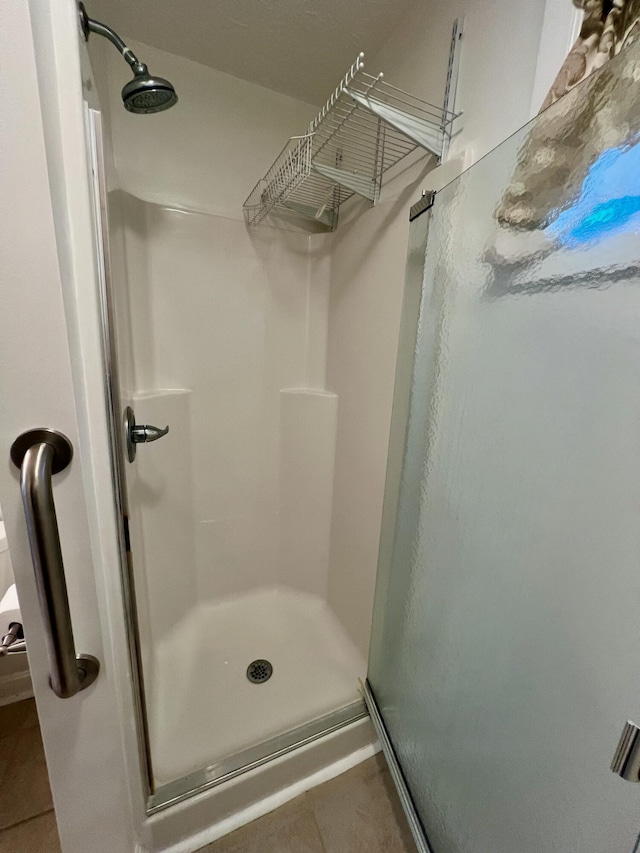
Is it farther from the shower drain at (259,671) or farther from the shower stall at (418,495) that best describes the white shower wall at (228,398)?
the shower drain at (259,671)

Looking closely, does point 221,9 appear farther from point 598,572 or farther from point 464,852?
point 464,852

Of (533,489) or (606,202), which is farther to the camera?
(533,489)

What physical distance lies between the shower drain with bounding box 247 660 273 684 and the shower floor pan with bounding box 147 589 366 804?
2cm

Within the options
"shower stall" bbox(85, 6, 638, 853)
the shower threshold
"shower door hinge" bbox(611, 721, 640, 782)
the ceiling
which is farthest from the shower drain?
the ceiling

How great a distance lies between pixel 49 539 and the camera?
1.30ft

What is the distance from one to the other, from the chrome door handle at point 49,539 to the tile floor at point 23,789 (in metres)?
0.96

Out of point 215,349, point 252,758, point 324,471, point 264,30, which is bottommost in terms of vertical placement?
point 252,758

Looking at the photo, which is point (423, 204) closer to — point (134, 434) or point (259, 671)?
point (134, 434)

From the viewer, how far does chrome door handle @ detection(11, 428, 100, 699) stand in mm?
384

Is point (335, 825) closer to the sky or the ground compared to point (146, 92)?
closer to the ground

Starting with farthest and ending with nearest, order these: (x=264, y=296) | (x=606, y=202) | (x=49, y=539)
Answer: (x=264, y=296) → (x=606, y=202) → (x=49, y=539)

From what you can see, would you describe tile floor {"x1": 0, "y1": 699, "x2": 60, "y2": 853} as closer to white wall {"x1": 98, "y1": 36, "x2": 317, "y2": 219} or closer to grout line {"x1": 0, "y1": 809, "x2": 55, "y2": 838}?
grout line {"x1": 0, "y1": 809, "x2": 55, "y2": 838}

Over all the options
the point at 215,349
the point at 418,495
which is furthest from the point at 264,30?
the point at 418,495

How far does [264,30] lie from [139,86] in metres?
0.58
